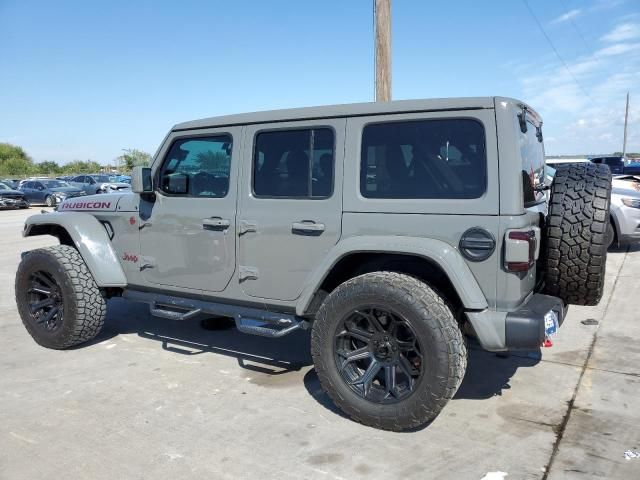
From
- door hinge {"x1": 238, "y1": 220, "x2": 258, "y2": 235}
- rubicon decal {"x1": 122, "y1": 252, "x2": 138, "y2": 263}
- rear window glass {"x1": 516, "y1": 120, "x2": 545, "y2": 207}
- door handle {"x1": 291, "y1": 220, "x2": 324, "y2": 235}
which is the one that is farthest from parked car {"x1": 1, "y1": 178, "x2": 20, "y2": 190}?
rear window glass {"x1": 516, "y1": 120, "x2": 545, "y2": 207}

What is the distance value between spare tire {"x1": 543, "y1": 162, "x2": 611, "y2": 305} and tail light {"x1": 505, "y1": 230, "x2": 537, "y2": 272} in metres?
0.36

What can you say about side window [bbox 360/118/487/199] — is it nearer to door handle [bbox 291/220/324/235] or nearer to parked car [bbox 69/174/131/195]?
door handle [bbox 291/220/324/235]

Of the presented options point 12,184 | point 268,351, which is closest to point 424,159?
point 268,351

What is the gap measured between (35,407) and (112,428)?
727 mm

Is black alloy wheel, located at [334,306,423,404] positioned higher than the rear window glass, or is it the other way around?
the rear window glass

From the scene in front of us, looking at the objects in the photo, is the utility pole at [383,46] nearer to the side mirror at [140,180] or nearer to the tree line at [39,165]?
the side mirror at [140,180]

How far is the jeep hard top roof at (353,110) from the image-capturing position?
3.08 meters

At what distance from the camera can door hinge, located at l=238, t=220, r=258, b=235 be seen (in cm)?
374

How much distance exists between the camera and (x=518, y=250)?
2840 mm

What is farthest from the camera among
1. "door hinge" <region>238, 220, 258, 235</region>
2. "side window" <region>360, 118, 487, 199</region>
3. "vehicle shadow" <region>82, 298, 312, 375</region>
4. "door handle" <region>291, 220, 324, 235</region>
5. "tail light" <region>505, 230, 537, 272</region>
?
"vehicle shadow" <region>82, 298, 312, 375</region>

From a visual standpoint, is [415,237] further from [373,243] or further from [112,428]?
[112,428]

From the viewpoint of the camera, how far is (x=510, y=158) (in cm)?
295

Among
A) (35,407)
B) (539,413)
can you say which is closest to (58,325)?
(35,407)

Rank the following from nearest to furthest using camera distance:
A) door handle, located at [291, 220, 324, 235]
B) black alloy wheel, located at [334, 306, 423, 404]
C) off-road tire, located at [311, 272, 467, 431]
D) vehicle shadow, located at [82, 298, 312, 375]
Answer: off-road tire, located at [311, 272, 467, 431] < black alloy wheel, located at [334, 306, 423, 404] < door handle, located at [291, 220, 324, 235] < vehicle shadow, located at [82, 298, 312, 375]
